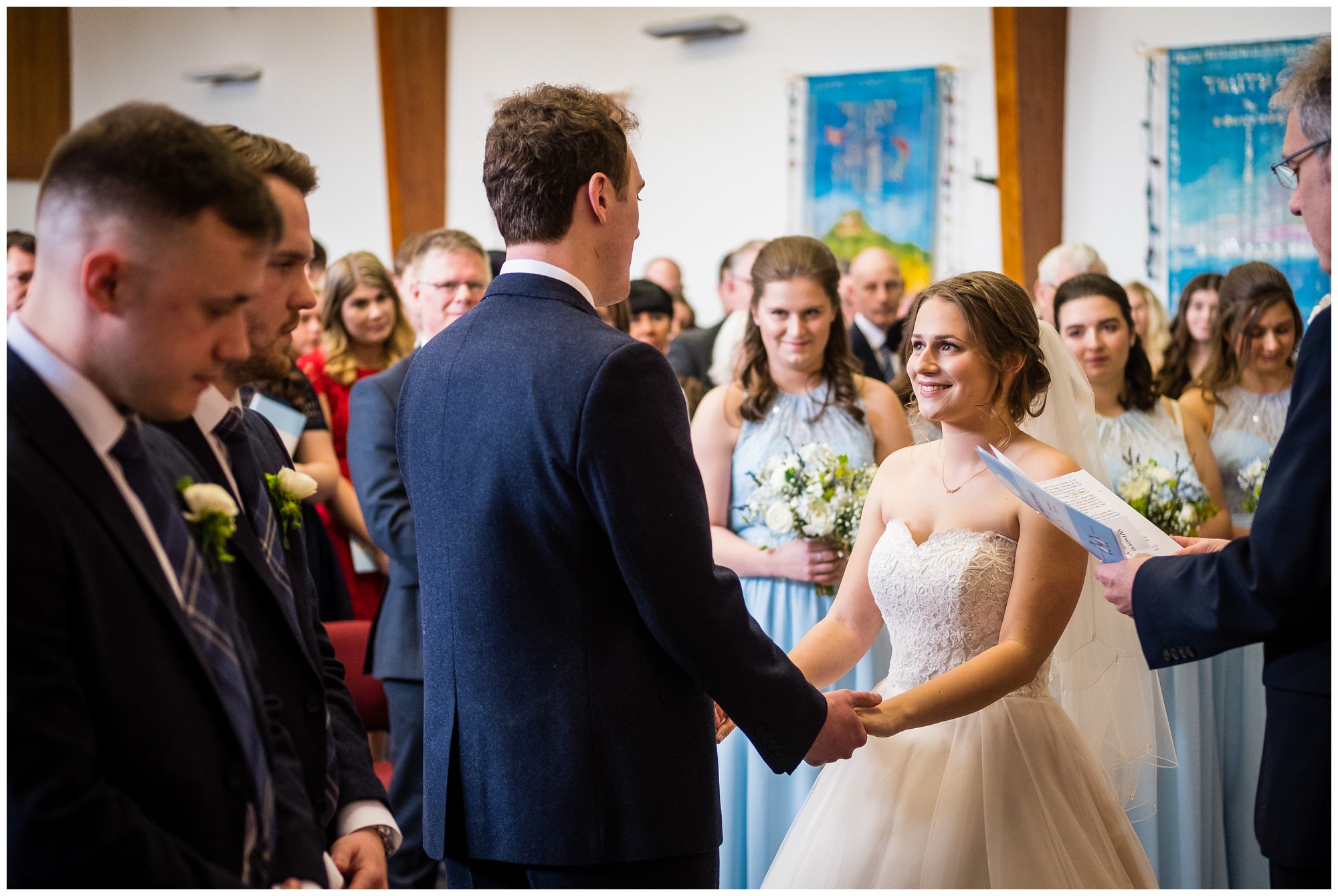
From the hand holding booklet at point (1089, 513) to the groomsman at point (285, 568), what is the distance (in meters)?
1.16

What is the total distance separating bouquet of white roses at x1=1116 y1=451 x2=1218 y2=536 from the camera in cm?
406

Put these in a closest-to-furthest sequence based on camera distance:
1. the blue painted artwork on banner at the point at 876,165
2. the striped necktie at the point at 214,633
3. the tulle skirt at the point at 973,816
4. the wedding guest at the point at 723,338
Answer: the striped necktie at the point at 214,633 → the tulle skirt at the point at 973,816 → the wedding guest at the point at 723,338 → the blue painted artwork on banner at the point at 876,165

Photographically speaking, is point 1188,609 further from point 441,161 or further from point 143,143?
point 441,161

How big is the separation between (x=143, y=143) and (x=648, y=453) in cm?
87

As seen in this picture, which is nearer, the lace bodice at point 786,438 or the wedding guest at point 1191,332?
the lace bodice at point 786,438

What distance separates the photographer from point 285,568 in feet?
5.97

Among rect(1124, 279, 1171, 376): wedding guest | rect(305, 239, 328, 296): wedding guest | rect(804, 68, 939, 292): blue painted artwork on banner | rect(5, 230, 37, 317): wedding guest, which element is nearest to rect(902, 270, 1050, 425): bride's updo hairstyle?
rect(5, 230, 37, 317): wedding guest

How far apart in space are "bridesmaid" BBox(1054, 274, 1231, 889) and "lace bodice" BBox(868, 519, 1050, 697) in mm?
1603

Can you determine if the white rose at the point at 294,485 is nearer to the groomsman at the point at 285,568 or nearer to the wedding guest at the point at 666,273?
the groomsman at the point at 285,568

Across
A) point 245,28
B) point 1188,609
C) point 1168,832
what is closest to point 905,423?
point 1168,832

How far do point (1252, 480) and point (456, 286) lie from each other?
2.97 metres

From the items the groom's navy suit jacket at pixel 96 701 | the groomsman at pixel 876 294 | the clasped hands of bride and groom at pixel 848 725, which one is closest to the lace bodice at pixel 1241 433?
the groomsman at pixel 876 294

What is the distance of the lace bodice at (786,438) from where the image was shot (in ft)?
13.3

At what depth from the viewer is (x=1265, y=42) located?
8227 millimetres
